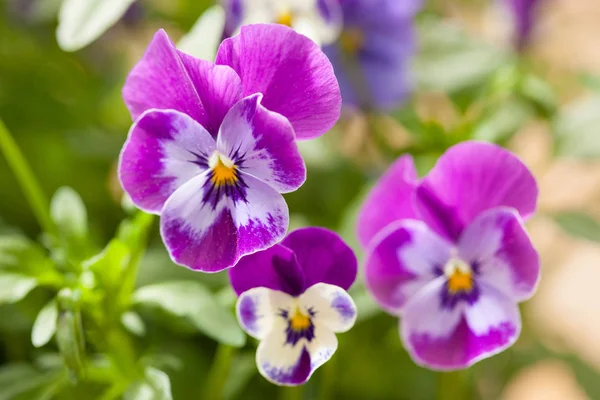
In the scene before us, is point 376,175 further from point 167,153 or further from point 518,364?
point 167,153

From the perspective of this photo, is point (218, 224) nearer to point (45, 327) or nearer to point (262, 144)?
point (262, 144)

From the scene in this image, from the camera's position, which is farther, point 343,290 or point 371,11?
point 371,11

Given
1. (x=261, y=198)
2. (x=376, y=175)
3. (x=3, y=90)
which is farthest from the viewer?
(x=3, y=90)

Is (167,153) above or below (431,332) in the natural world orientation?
above

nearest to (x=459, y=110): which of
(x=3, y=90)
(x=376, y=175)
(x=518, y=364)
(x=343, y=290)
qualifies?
(x=376, y=175)

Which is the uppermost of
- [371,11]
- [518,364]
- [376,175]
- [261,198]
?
[261,198]

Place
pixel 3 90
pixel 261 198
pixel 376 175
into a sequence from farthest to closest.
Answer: pixel 3 90 < pixel 376 175 < pixel 261 198
